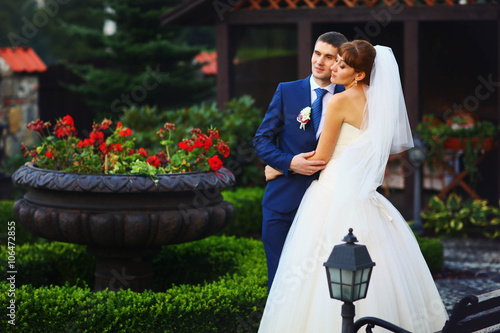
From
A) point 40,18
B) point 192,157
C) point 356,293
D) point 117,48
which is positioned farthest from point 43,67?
point 356,293

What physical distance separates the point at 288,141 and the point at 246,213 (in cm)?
372

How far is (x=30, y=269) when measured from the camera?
199 inches

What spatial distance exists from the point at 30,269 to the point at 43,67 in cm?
803

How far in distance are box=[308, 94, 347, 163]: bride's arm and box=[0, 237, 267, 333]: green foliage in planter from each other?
1098 millimetres

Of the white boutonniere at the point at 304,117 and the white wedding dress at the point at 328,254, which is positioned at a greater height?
the white boutonniere at the point at 304,117

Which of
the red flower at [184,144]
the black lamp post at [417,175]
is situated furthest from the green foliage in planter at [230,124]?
the red flower at [184,144]

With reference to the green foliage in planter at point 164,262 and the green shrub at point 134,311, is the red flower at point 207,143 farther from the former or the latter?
the green shrub at point 134,311

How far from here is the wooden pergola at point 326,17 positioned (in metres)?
8.52

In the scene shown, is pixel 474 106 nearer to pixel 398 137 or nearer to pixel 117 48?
pixel 117 48

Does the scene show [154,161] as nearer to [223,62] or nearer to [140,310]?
[140,310]

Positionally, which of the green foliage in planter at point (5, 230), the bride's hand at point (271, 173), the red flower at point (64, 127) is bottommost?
the green foliage in planter at point (5, 230)

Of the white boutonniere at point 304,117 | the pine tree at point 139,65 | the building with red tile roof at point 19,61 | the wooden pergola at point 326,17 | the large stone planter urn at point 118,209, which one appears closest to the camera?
the white boutonniere at point 304,117

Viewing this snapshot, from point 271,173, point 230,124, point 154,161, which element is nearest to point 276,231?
point 271,173

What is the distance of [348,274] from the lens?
276 centimetres
